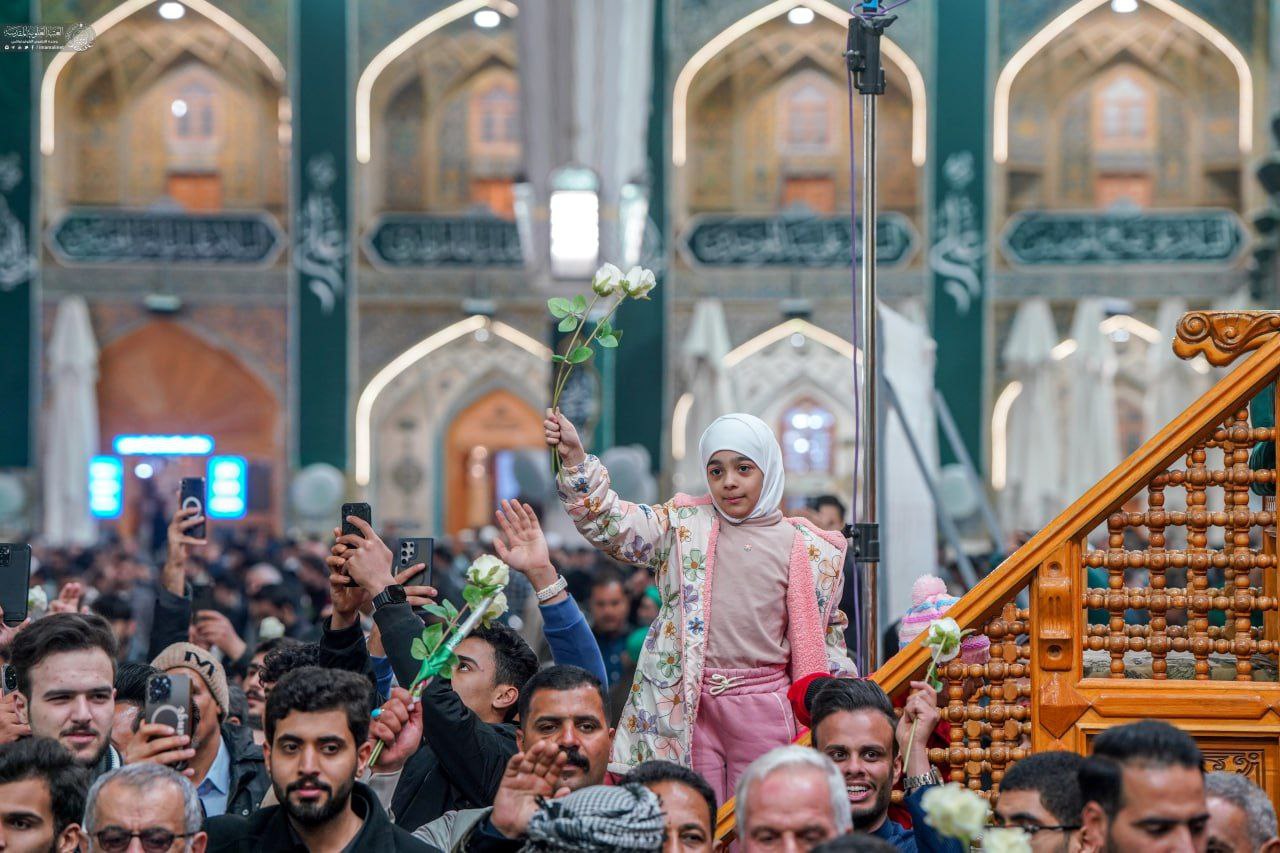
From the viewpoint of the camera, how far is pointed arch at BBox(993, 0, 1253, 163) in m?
18.9

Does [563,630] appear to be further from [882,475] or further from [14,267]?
[14,267]

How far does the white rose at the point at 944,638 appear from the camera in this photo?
3514 millimetres

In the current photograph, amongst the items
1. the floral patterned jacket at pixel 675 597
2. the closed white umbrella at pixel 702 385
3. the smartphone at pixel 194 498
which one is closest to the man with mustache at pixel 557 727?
the floral patterned jacket at pixel 675 597

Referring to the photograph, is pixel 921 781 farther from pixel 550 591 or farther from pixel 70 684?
pixel 70 684

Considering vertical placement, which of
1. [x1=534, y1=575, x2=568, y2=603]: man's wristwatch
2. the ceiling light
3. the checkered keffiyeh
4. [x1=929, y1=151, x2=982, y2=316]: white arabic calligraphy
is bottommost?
the checkered keffiyeh

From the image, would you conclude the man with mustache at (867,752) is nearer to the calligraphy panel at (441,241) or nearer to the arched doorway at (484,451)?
the calligraphy panel at (441,241)

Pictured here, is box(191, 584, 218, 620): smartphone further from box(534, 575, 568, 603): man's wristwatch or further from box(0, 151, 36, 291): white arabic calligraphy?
box(0, 151, 36, 291): white arabic calligraphy

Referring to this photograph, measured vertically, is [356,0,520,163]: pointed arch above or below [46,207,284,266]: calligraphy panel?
above

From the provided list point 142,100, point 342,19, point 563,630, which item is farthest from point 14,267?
point 563,630

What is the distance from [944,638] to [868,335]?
2.98 ft

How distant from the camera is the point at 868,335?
4152 mm

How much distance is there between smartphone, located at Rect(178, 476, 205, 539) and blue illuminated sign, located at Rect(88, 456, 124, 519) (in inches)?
547

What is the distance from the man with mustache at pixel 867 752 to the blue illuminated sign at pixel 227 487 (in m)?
16.0

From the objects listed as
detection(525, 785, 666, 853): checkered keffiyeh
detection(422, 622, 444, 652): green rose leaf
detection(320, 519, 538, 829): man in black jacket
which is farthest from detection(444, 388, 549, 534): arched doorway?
detection(525, 785, 666, 853): checkered keffiyeh
